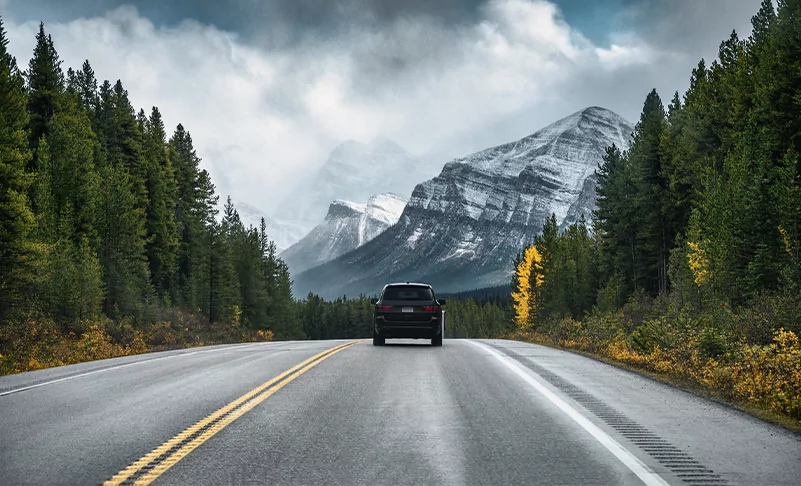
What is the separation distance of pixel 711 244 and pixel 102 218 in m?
35.4

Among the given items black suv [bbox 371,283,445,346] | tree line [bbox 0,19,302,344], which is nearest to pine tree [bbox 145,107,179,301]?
tree line [bbox 0,19,302,344]

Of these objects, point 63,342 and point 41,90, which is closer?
point 63,342

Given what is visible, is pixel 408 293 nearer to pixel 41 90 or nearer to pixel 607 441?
pixel 607 441

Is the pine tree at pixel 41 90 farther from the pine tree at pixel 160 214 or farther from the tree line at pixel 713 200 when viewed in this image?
the tree line at pixel 713 200

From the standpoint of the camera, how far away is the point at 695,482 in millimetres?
4949

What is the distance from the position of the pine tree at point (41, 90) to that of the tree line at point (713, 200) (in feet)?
121

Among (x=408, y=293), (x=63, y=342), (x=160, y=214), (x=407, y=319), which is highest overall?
(x=160, y=214)

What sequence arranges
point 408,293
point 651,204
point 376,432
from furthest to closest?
point 651,204 → point 408,293 → point 376,432

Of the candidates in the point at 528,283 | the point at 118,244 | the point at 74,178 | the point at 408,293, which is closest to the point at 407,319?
the point at 408,293

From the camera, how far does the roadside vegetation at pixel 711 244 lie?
43.7 ft

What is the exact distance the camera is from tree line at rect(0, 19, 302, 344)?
28.2 meters

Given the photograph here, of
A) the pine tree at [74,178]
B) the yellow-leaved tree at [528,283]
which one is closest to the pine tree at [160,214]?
the pine tree at [74,178]

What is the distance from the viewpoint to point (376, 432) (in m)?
6.75

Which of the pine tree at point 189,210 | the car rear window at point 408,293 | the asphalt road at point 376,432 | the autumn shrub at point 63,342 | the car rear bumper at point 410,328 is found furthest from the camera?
the pine tree at point 189,210
